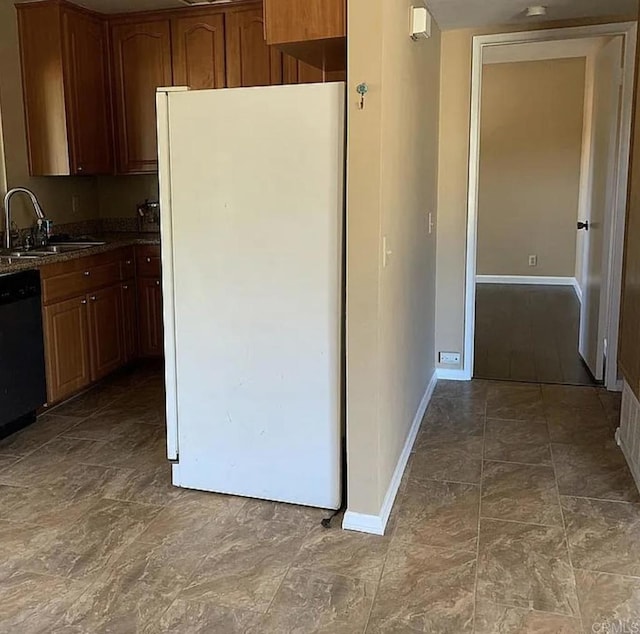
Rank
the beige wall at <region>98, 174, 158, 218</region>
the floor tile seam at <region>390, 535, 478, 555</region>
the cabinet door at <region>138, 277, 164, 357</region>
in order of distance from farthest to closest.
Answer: the beige wall at <region>98, 174, 158, 218</region>
the cabinet door at <region>138, 277, 164, 357</region>
the floor tile seam at <region>390, 535, 478, 555</region>

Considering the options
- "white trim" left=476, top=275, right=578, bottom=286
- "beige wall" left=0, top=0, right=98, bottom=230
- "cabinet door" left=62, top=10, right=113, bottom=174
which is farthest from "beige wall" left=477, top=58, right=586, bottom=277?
"beige wall" left=0, top=0, right=98, bottom=230

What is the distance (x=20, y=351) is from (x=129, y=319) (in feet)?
3.78

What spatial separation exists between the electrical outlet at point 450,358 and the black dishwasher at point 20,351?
7.97 ft

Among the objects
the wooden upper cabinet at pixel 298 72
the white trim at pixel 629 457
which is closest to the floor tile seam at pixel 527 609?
the white trim at pixel 629 457

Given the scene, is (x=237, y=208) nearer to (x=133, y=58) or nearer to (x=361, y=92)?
(x=361, y=92)

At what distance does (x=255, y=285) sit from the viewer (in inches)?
104

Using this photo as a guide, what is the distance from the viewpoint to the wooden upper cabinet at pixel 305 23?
2.47 m

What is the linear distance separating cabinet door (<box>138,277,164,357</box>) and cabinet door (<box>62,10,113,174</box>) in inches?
33.3

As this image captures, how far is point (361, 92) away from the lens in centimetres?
227

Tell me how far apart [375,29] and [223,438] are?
1.67m

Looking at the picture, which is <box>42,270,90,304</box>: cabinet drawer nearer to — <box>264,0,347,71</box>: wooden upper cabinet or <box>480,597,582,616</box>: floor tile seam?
<box>264,0,347,71</box>: wooden upper cabinet

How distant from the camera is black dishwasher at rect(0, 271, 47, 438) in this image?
331cm

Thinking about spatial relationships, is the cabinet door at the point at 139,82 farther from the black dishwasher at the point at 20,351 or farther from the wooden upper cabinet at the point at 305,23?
the wooden upper cabinet at the point at 305,23

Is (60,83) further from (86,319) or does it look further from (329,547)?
(329,547)
